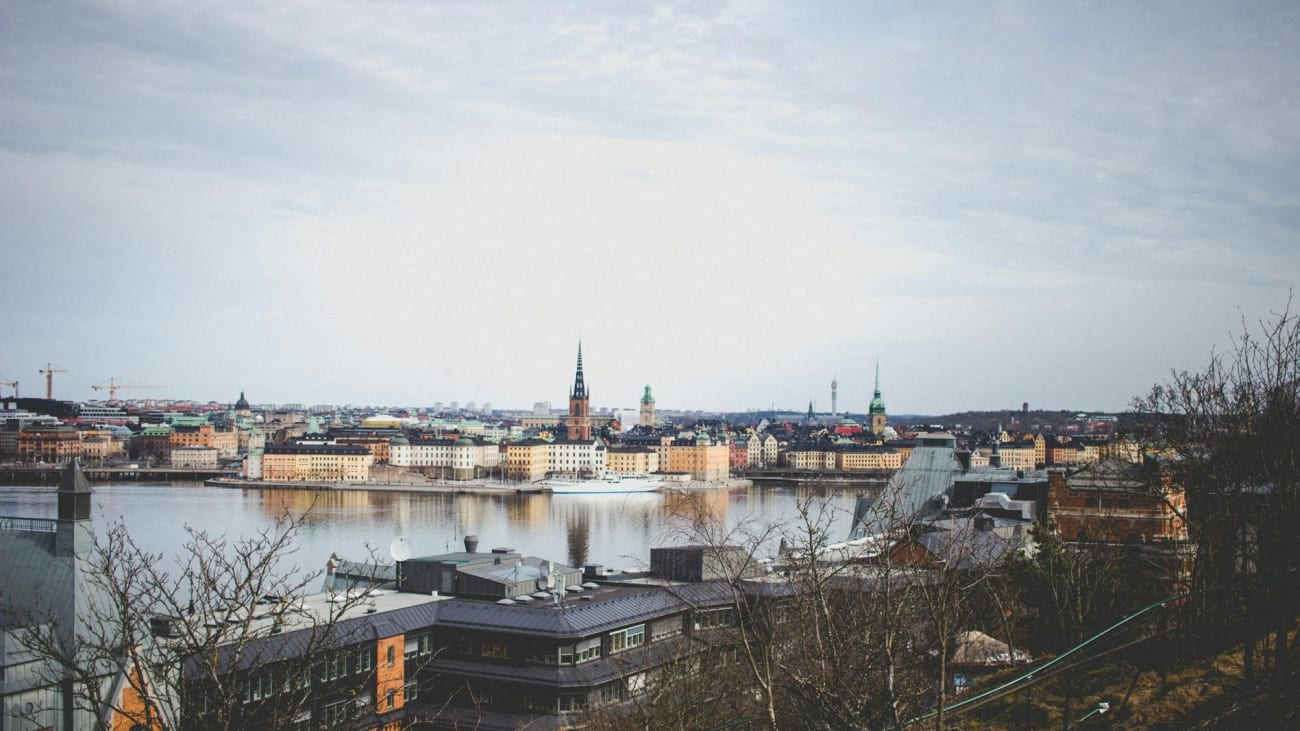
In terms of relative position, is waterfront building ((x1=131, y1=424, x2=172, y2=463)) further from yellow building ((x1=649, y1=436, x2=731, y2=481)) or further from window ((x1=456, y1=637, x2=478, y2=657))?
window ((x1=456, y1=637, x2=478, y2=657))

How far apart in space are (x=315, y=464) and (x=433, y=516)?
60.4 ft

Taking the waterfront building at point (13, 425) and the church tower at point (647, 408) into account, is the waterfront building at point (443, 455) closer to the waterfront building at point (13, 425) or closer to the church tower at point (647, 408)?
the waterfront building at point (13, 425)

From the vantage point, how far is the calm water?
2144 cm

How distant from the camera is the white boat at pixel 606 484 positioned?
4375cm

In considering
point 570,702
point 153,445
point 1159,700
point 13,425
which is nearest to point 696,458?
point 153,445

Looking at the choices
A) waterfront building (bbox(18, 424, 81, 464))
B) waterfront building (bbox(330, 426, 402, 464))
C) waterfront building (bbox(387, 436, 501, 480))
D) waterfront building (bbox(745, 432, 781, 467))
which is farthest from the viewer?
waterfront building (bbox(745, 432, 781, 467))

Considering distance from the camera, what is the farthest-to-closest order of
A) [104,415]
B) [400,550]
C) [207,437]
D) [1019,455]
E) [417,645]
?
[104,415], [207,437], [1019,455], [400,550], [417,645]

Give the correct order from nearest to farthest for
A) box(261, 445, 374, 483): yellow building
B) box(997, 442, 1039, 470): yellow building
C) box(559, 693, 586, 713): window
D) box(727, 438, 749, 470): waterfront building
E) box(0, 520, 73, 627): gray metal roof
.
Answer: box(0, 520, 73, 627): gray metal roof < box(559, 693, 586, 713): window < box(261, 445, 374, 483): yellow building < box(997, 442, 1039, 470): yellow building < box(727, 438, 749, 470): waterfront building

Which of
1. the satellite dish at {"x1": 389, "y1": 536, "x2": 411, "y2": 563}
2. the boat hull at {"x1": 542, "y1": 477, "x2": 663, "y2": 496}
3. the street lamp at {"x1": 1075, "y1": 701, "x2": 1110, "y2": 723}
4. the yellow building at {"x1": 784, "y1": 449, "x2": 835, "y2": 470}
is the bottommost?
the boat hull at {"x1": 542, "y1": 477, "x2": 663, "y2": 496}

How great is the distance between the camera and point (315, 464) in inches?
1879

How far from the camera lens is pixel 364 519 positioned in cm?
2927

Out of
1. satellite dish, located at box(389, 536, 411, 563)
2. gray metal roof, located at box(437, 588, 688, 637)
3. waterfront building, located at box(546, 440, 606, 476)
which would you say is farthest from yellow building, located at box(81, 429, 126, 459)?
gray metal roof, located at box(437, 588, 688, 637)

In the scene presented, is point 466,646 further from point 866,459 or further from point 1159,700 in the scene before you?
point 866,459

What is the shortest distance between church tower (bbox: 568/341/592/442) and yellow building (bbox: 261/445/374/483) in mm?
12464
